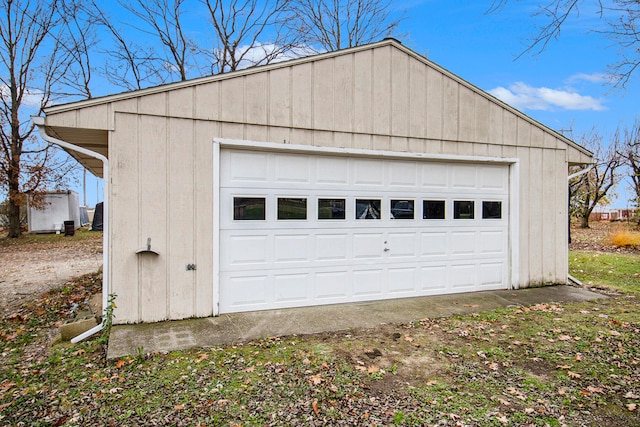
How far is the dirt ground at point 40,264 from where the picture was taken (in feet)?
24.7

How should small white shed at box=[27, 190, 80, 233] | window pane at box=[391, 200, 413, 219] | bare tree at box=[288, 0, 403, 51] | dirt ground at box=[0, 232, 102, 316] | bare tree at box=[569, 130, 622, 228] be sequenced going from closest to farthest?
window pane at box=[391, 200, 413, 219] < dirt ground at box=[0, 232, 102, 316] < bare tree at box=[288, 0, 403, 51] < small white shed at box=[27, 190, 80, 233] < bare tree at box=[569, 130, 622, 228]

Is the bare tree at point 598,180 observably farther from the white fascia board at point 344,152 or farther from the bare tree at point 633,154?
the white fascia board at point 344,152

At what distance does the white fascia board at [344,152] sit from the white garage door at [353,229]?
0.11m

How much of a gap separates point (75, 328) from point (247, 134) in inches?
126

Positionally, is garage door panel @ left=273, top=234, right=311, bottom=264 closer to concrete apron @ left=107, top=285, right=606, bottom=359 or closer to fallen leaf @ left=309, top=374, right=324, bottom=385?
concrete apron @ left=107, top=285, right=606, bottom=359

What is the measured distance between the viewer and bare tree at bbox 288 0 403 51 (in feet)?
57.9

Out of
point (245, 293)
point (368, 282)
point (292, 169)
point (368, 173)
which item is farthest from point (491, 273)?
point (245, 293)

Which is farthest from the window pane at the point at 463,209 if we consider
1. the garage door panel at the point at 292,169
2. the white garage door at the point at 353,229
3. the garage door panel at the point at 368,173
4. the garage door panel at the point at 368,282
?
the garage door panel at the point at 292,169

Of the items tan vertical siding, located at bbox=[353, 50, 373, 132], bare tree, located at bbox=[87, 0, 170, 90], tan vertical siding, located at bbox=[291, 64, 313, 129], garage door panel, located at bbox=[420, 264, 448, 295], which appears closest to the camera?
tan vertical siding, located at bbox=[291, 64, 313, 129]

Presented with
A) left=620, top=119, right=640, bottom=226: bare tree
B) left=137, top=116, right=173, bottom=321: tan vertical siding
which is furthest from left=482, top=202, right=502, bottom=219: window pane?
left=620, top=119, right=640, bottom=226: bare tree

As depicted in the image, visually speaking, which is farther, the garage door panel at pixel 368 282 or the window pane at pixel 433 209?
the window pane at pixel 433 209

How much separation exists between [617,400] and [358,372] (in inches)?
81.5

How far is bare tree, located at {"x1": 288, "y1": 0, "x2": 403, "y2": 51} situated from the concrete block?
16.0 m

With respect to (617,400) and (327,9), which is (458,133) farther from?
(327,9)
